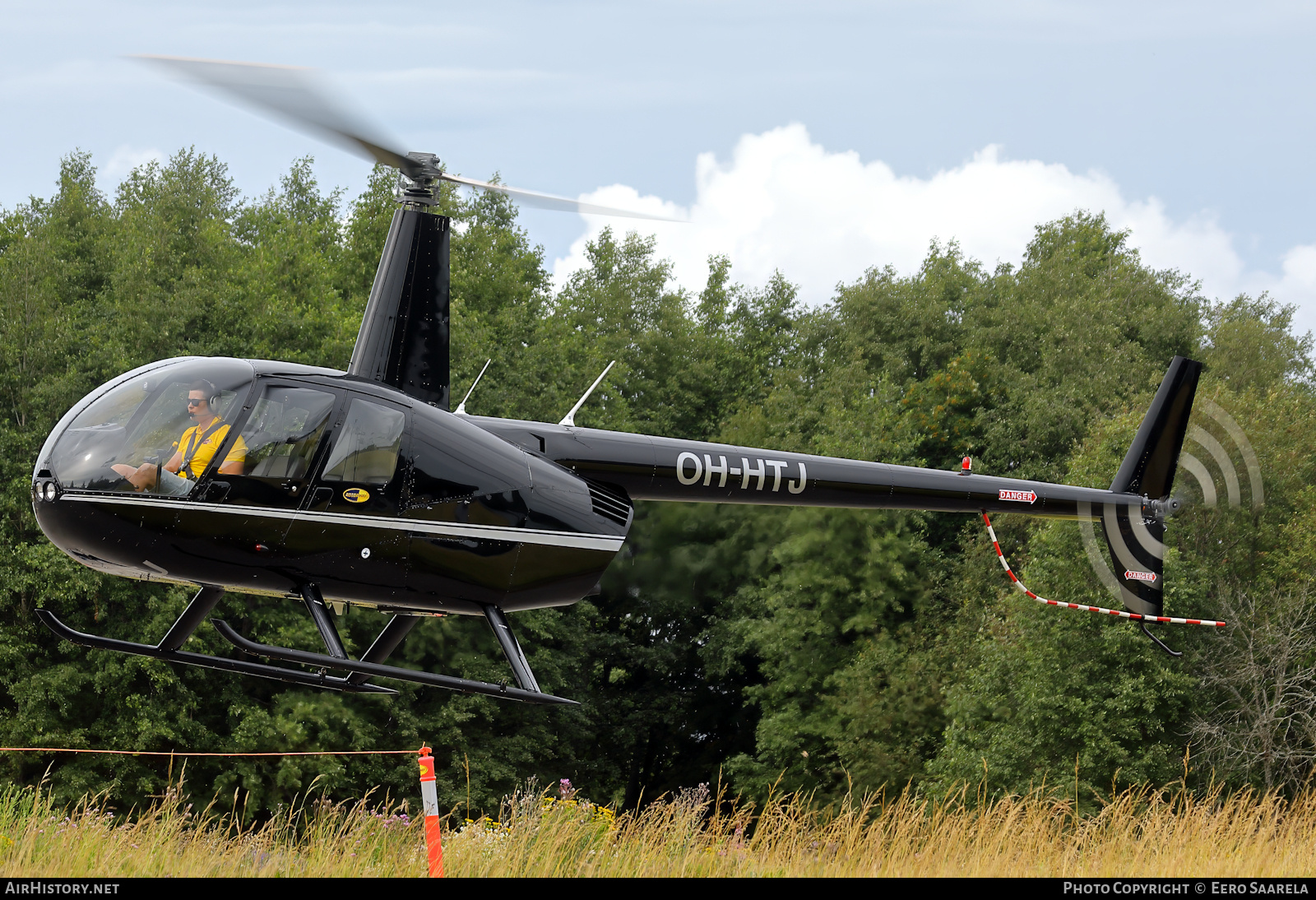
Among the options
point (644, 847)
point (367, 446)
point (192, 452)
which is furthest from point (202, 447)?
point (644, 847)

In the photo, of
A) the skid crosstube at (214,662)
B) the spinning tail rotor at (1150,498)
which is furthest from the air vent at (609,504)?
the spinning tail rotor at (1150,498)

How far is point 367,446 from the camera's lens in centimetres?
821

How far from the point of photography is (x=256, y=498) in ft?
26.0

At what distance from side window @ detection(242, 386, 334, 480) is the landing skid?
924mm

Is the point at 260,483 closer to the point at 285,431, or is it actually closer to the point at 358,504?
the point at 285,431

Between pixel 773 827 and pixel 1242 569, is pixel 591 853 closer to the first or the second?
pixel 773 827

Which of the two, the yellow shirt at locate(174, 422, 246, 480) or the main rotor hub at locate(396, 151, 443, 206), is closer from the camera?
the yellow shirt at locate(174, 422, 246, 480)

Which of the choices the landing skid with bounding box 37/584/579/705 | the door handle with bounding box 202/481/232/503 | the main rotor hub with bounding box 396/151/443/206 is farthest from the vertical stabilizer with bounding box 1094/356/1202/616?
the door handle with bounding box 202/481/232/503

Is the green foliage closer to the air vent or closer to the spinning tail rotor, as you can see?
the spinning tail rotor

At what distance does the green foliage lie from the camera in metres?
26.6

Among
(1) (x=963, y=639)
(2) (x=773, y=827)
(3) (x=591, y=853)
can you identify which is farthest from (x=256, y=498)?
(1) (x=963, y=639)

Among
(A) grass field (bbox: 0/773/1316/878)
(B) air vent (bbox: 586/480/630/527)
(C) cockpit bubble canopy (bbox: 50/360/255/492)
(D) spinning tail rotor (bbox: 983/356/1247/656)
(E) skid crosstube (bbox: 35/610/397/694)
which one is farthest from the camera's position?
(D) spinning tail rotor (bbox: 983/356/1247/656)

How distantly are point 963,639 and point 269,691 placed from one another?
59.7 ft

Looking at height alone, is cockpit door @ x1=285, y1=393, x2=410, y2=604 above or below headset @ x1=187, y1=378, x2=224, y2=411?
below
